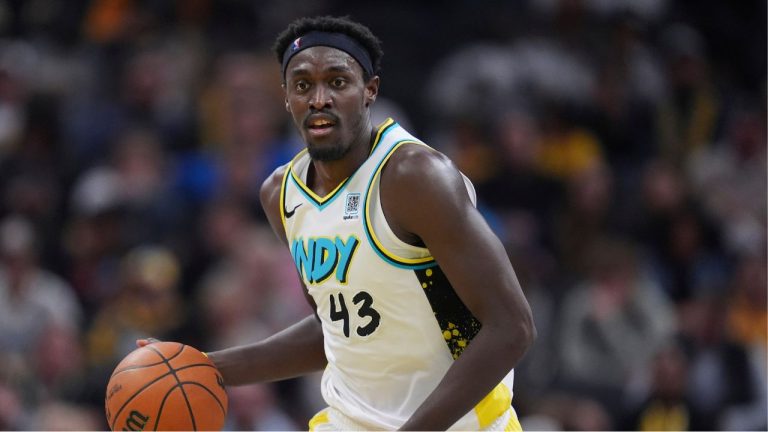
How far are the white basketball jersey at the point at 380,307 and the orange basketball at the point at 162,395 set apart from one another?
1.68 feet

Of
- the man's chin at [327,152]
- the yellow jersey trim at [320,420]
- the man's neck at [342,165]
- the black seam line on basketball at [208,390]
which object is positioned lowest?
the yellow jersey trim at [320,420]

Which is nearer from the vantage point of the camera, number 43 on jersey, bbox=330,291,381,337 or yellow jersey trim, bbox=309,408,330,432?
number 43 on jersey, bbox=330,291,381,337

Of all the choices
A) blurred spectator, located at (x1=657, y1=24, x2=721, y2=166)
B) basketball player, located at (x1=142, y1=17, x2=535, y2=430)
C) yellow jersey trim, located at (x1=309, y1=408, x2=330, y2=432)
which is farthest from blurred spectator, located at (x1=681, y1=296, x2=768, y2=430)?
yellow jersey trim, located at (x1=309, y1=408, x2=330, y2=432)

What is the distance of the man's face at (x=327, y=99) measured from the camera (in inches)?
162

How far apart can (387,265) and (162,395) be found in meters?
0.92

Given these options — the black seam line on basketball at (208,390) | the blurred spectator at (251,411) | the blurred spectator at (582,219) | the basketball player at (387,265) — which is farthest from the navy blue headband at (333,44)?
the blurred spectator at (582,219)

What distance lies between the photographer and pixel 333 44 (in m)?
4.18

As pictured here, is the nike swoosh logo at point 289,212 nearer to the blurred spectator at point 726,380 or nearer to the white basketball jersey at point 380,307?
the white basketball jersey at point 380,307

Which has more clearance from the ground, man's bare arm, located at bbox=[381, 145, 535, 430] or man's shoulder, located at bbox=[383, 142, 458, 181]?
man's shoulder, located at bbox=[383, 142, 458, 181]

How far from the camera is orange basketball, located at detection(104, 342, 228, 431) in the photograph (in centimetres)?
406

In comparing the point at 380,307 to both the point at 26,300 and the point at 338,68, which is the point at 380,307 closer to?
the point at 338,68

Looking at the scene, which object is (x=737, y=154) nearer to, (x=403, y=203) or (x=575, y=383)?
(x=575, y=383)

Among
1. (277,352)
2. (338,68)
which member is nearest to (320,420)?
(277,352)

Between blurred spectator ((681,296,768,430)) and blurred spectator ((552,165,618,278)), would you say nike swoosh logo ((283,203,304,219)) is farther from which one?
blurred spectator ((552,165,618,278))
